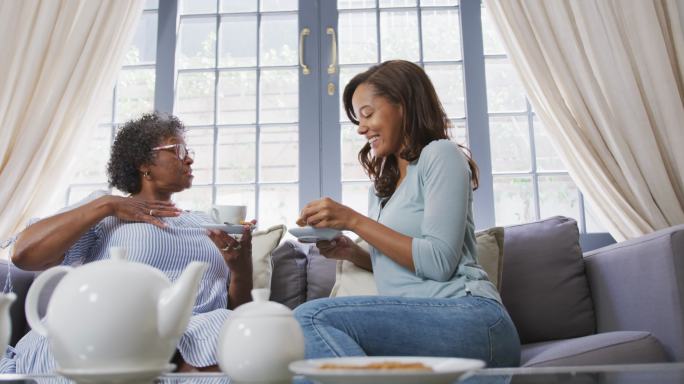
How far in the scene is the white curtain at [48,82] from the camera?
9.04ft

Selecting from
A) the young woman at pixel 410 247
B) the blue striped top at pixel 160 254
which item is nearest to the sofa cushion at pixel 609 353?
the young woman at pixel 410 247

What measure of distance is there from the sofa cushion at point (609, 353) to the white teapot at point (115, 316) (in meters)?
1.18

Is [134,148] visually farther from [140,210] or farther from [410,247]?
[410,247]

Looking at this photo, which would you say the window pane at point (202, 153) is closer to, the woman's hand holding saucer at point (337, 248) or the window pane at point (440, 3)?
the window pane at point (440, 3)

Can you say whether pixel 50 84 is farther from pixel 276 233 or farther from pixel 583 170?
pixel 583 170

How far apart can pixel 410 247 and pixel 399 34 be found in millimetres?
1937

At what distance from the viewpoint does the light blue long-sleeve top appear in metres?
1.41

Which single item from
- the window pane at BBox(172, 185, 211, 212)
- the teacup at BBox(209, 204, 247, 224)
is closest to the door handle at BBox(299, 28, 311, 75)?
the window pane at BBox(172, 185, 211, 212)

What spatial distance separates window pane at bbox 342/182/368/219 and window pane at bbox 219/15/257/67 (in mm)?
799

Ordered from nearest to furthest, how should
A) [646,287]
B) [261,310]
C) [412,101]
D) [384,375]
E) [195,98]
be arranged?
[384,375]
[261,310]
[412,101]
[646,287]
[195,98]

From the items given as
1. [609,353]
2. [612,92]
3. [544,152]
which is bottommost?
[609,353]

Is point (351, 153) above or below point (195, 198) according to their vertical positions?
above

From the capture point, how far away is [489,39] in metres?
3.13

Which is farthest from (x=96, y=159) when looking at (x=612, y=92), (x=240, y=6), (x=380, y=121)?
(x=612, y=92)
